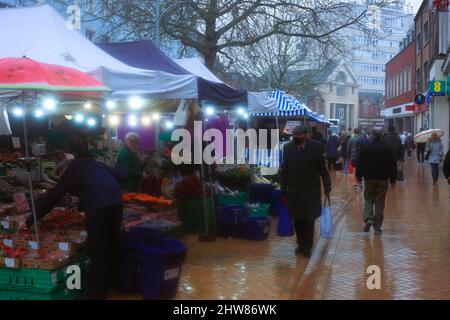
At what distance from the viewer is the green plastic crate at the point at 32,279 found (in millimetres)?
5012

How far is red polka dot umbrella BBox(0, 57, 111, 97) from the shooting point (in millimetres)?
5087

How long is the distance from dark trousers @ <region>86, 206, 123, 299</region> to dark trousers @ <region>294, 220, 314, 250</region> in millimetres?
2877

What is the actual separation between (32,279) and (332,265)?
385cm

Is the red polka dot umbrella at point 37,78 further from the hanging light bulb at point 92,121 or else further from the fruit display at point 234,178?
the hanging light bulb at point 92,121

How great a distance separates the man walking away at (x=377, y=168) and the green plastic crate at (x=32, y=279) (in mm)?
5531

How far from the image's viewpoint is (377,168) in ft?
29.2

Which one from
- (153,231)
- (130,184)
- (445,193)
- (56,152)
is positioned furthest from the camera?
(445,193)

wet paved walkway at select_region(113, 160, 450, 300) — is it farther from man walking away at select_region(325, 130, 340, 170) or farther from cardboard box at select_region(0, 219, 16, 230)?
man walking away at select_region(325, 130, 340, 170)

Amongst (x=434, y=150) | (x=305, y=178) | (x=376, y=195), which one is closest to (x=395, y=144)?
(x=434, y=150)

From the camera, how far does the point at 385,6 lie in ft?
54.8

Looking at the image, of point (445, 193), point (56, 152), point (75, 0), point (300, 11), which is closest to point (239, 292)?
point (56, 152)

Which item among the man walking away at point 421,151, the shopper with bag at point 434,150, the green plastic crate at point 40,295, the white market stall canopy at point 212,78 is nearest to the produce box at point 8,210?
the green plastic crate at point 40,295

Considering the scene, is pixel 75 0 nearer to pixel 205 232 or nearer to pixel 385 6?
pixel 385 6

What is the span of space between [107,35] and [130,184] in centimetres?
924
